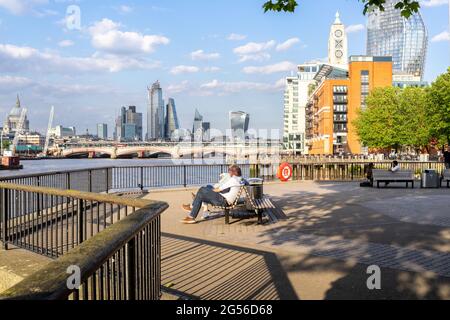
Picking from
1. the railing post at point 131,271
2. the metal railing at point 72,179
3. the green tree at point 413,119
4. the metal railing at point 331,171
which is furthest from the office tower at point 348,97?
the railing post at point 131,271

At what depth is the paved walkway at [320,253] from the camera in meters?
5.24

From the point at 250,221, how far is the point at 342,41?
635 feet

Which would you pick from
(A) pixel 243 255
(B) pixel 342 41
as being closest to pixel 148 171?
(A) pixel 243 255

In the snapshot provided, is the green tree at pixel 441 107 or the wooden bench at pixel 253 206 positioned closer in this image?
the wooden bench at pixel 253 206

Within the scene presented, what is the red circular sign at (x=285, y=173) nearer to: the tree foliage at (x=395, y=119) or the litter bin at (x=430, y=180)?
the litter bin at (x=430, y=180)

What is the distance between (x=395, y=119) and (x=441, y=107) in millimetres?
17540

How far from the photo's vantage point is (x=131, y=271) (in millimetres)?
3373

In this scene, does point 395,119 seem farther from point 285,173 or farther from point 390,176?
point 390,176

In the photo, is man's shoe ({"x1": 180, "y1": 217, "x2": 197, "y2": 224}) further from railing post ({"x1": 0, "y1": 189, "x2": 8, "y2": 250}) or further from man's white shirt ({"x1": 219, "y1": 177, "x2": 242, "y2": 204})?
railing post ({"x1": 0, "y1": 189, "x2": 8, "y2": 250})

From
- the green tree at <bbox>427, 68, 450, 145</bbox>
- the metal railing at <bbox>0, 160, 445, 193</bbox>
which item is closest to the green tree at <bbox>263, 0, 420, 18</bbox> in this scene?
the metal railing at <bbox>0, 160, 445, 193</bbox>

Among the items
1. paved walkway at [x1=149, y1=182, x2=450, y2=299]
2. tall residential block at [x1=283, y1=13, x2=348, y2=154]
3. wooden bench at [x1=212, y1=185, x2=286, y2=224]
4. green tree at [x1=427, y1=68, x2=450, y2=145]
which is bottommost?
paved walkway at [x1=149, y1=182, x2=450, y2=299]

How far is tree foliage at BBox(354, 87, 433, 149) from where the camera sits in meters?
63.6

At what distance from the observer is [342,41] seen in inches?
7441

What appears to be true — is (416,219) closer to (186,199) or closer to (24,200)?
(186,199)
